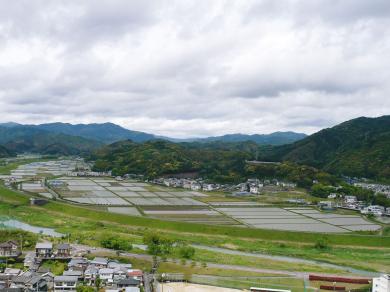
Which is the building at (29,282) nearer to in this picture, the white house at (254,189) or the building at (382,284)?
the building at (382,284)

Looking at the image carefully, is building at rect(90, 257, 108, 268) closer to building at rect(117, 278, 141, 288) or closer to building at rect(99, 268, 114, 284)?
building at rect(99, 268, 114, 284)

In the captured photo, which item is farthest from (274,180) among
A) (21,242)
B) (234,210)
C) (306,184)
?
(21,242)

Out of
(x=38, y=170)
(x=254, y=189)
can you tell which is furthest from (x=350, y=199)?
(x=38, y=170)

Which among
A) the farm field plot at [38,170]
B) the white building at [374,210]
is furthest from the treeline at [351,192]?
the farm field plot at [38,170]

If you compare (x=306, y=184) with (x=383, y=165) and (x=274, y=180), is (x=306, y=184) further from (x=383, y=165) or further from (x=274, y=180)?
(x=383, y=165)

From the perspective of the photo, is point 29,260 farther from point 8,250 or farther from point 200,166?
point 200,166
